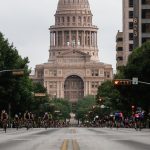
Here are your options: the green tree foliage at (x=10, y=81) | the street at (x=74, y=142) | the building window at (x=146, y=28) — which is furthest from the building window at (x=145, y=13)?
the street at (x=74, y=142)

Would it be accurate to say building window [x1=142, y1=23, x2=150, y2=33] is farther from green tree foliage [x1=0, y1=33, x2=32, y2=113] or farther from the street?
the street

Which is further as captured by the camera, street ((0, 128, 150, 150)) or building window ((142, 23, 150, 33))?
building window ((142, 23, 150, 33))

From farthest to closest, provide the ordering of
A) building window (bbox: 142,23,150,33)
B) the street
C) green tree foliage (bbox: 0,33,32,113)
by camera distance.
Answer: building window (bbox: 142,23,150,33), green tree foliage (bbox: 0,33,32,113), the street

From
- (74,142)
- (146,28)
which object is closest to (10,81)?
(146,28)

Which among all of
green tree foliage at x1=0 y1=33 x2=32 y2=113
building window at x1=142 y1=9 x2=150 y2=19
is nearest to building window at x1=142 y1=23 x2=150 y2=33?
building window at x1=142 y1=9 x2=150 y2=19

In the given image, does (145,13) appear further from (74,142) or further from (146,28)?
(74,142)

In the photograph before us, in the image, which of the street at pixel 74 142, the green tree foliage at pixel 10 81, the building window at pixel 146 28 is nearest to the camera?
the street at pixel 74 142

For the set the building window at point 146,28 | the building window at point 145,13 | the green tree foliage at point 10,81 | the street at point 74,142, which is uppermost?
the building window at point 145,13

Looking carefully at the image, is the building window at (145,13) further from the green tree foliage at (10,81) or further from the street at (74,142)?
the street at (74,142)

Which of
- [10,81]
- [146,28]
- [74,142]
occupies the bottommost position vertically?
[74,142]

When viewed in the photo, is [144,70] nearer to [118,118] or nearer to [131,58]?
[131,58]

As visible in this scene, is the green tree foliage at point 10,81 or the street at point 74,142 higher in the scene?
the green tree foliage at point 10,81

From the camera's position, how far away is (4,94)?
4439 inches

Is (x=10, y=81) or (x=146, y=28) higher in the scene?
(x=146, y=28)
